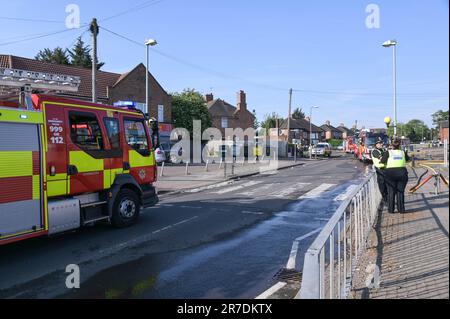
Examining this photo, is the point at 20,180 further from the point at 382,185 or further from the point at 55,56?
the point at 55,56

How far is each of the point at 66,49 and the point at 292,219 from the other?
53624mm

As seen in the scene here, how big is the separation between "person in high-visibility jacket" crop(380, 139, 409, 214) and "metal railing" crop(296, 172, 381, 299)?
1741 mm

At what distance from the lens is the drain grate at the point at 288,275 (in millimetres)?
5812

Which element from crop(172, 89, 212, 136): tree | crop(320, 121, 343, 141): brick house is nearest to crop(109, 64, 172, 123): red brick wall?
crop(172, 89, 212, 136): tree

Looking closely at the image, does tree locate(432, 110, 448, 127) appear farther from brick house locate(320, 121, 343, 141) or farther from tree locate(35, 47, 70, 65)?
brick house locate(320, 121, 343, 141)

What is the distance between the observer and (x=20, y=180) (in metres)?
6.60

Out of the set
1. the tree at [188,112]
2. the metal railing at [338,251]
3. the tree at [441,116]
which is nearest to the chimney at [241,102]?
the tree at [188,112]

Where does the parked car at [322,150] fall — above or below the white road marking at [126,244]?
above

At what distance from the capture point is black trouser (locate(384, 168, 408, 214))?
30.4ft

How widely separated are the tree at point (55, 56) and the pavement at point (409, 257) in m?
52.6

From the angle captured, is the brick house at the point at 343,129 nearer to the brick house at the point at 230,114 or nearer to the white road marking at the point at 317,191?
the brick house at the point at 230,114
